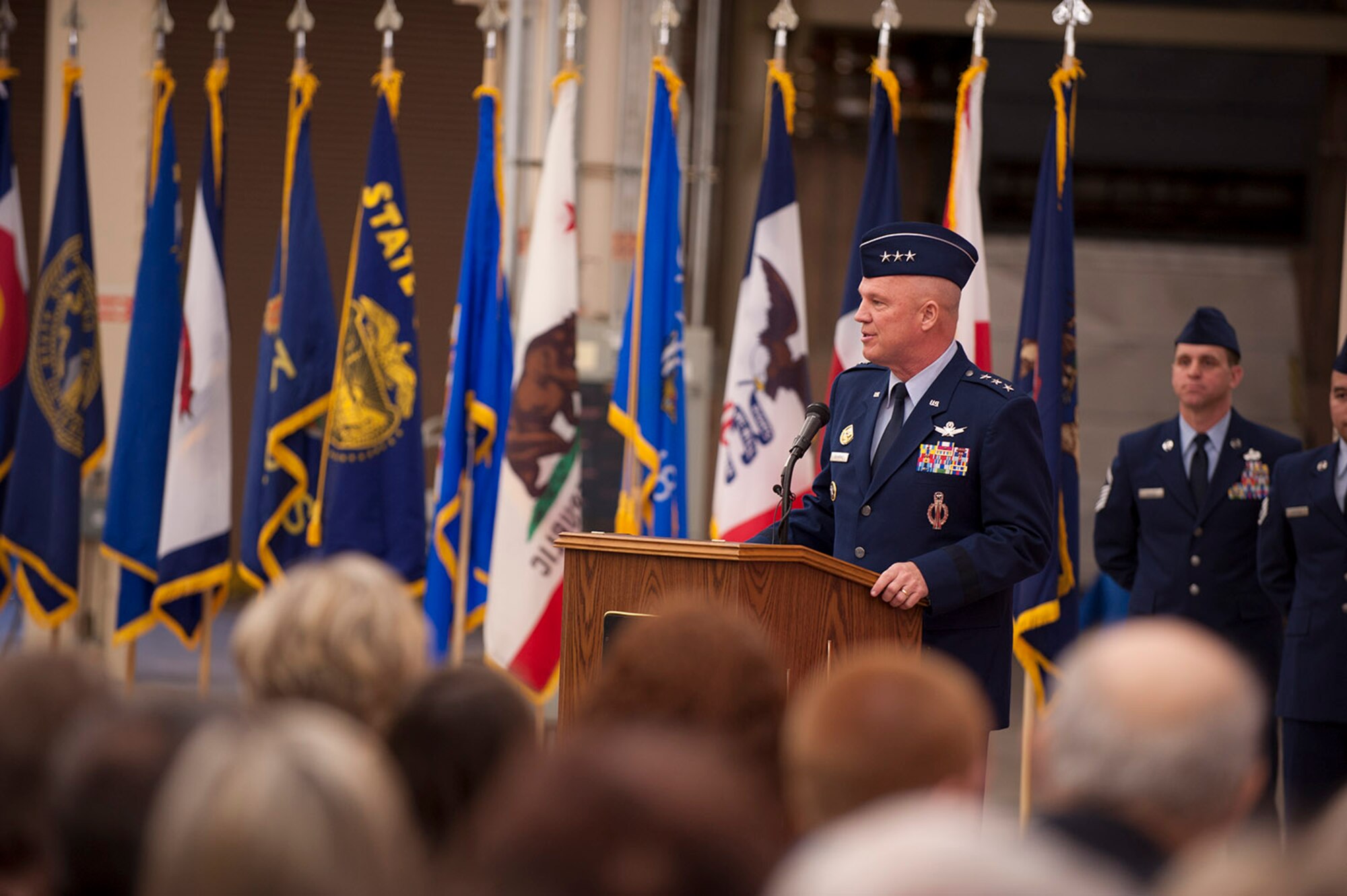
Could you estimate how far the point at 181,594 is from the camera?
4.84 metres

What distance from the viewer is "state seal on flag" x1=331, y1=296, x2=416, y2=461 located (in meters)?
4.73

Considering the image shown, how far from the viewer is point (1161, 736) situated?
1328 mm

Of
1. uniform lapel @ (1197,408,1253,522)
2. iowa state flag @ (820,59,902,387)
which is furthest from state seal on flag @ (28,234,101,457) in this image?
uniform lapel @ (1197,408,1253,522)

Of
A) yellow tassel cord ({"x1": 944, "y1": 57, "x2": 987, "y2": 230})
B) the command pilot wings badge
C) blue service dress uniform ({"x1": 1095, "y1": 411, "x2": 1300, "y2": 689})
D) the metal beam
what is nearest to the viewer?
the command pilot wings badge

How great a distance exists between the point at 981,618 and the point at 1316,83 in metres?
6.92

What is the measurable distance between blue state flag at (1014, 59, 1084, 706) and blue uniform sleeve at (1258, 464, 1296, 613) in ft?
1.71

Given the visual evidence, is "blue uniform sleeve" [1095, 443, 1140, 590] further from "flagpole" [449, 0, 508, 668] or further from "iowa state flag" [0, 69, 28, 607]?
"iowa state flag" [0, 69, 28, 607]

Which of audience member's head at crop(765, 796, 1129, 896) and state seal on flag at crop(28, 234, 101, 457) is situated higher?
state seal on flag at crop(28, 234, 101, 457)

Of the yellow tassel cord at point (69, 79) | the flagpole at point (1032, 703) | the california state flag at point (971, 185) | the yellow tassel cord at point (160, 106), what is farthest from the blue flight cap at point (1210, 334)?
the yellow tassel cord at point (69, 79)

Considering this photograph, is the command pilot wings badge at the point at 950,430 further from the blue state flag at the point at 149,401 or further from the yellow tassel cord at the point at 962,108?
the blue state flag at the point at 149,401

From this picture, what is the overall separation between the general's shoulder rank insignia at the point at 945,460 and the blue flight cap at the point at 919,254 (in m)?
0.38

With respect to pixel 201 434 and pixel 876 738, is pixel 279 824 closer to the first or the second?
pixel 876 738

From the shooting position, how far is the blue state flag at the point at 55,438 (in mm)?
4957

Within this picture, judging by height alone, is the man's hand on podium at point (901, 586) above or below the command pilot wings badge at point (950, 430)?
below
